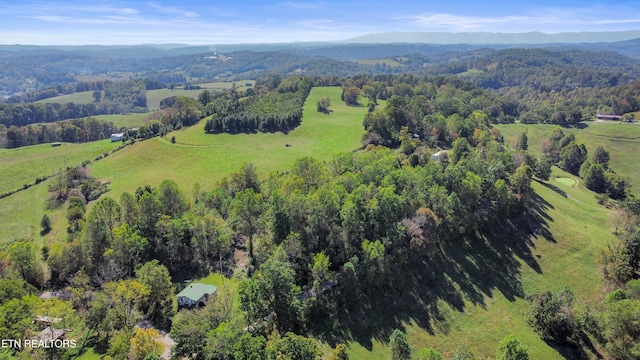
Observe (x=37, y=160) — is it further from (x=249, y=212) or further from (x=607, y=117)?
(x=607, y=117)

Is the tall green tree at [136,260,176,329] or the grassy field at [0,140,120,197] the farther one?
the grassy field at [0,140,120,197]

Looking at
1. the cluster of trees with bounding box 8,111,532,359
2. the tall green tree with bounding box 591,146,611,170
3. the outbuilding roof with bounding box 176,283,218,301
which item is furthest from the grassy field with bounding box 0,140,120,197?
the tall green tree with bounding box 591,146,611,170

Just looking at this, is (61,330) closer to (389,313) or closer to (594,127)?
(389,313)

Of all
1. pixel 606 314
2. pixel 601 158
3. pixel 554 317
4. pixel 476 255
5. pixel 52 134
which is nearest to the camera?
pixel 606 314

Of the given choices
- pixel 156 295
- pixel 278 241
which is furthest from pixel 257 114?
pixel 156 295

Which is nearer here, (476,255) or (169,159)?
(476,255)

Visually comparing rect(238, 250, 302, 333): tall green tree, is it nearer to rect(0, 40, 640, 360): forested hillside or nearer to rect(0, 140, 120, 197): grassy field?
rect(0, 40, 640, 360): forested hillside

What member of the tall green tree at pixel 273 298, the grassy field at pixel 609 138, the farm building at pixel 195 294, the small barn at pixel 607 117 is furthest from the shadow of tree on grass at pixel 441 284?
the small barn at pixel 607 117
